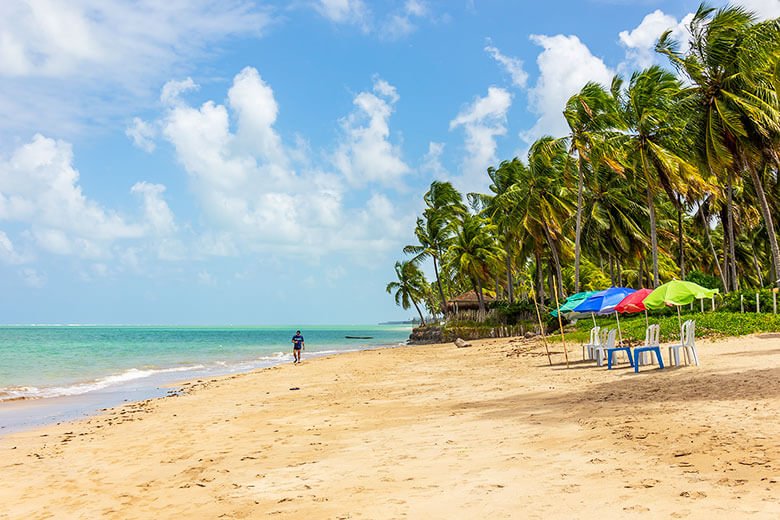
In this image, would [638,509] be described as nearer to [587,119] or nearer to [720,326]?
[720,326]

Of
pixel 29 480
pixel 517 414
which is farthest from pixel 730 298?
pixel 29 480

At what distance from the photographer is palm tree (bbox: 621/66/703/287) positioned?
2691cm

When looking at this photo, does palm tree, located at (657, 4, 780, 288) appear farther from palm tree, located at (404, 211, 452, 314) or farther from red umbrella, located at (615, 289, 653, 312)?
palm tree, located at (404, 211, 452, 314)

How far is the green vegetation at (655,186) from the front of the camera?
2017cm

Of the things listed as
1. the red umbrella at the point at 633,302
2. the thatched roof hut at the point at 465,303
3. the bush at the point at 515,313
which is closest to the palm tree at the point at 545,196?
the bush at the point at 515,313

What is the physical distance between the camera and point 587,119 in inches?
1237

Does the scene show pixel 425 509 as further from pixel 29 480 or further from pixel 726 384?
pixel 726 384

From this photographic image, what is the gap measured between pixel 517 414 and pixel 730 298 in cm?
1873

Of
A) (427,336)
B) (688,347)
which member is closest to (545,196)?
(427,336)

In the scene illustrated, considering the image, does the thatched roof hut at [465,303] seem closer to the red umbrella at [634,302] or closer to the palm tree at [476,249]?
the palm tree at [476,249]

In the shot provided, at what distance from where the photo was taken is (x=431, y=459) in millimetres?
6914

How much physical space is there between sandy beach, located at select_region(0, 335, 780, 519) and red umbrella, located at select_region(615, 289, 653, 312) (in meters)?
2.38

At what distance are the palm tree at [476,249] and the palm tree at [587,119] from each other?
594 inches

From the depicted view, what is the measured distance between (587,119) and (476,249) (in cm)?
1753
